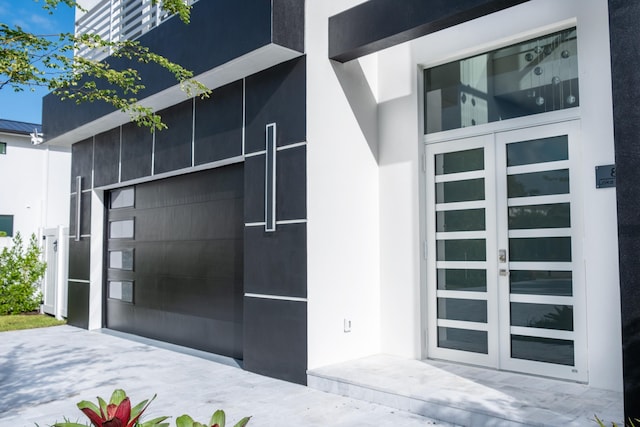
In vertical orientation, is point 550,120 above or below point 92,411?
above

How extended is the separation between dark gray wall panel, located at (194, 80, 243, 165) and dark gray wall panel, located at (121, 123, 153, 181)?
1305mm

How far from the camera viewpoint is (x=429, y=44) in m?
5.89

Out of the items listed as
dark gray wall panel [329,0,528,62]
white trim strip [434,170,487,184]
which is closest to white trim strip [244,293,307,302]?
white trim strip [434,170,487,184]

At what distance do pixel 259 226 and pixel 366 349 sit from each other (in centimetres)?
178

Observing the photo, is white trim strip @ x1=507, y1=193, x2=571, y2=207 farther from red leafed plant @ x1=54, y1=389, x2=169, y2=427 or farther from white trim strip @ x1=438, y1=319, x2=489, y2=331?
red leafed plant @ x1=54, y1=389, x2=169, y2=427

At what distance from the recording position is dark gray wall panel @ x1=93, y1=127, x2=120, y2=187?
8.59 m

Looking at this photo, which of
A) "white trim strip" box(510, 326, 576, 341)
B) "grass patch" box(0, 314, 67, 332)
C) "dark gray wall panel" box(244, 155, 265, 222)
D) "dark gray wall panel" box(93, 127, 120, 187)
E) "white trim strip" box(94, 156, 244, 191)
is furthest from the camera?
"grass patch" box(0, 314, 67, 332)

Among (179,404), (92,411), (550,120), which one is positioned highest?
(550,120)

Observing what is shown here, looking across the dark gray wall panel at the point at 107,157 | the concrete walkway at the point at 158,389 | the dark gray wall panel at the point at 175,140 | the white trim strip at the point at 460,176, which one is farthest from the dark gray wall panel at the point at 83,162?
the white trim strip at the point at 460,176

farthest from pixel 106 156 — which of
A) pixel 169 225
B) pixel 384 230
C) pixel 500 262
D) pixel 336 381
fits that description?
pixel 500 262

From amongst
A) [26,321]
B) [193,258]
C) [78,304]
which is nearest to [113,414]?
[193,258]

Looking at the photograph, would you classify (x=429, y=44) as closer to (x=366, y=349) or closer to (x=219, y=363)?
(x=366, y=349)

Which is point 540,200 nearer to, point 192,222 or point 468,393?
point 468,393

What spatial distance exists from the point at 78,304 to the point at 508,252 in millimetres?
7395
